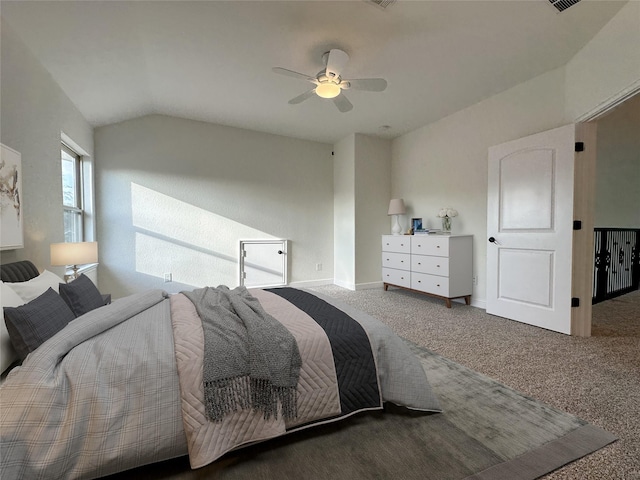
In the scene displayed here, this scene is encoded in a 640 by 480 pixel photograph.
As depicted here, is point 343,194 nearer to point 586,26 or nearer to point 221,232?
point 221,232

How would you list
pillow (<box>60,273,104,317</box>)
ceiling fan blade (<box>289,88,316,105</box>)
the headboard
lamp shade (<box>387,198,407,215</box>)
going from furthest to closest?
lamp shade (<box>387,198,407,215</box>), ceiling fan blade (<box>289,88,316,105</box>), pillow (<box>60,273,104,317</box>), the headboard

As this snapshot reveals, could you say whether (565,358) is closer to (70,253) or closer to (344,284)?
(344,284)

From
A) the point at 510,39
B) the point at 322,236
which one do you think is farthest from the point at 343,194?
the point at 510,39

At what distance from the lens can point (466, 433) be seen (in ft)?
4.94

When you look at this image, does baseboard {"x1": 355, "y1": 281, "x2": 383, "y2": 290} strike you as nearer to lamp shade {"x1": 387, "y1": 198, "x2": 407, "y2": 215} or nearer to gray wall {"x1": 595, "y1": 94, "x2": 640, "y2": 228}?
lamp shade {"x1": 387, "y1": 198, "x2": 407, "y2": 215}

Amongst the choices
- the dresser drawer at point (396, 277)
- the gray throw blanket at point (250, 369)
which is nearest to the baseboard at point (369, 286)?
the dresser drawer at point (396, 277)

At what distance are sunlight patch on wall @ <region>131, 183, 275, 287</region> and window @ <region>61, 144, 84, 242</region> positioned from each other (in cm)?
60

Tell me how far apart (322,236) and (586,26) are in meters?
4.08

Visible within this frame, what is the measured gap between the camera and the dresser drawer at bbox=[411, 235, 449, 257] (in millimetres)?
3855

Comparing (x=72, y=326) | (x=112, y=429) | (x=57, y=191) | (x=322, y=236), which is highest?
(x=57, y=191)

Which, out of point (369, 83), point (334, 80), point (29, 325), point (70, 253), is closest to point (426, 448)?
point (29, 325)

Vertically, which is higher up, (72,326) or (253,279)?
(72,326)

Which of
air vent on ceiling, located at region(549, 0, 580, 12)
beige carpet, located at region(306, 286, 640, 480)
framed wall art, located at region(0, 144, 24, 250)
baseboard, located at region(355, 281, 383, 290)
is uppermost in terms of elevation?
air vent on ceiling, located at region(549, 0, 580, 12)

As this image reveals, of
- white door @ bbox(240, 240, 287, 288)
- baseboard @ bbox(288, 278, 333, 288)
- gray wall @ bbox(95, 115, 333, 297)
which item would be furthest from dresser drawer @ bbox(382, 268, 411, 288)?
white door @ bbox(240, 240, 287, 288)
